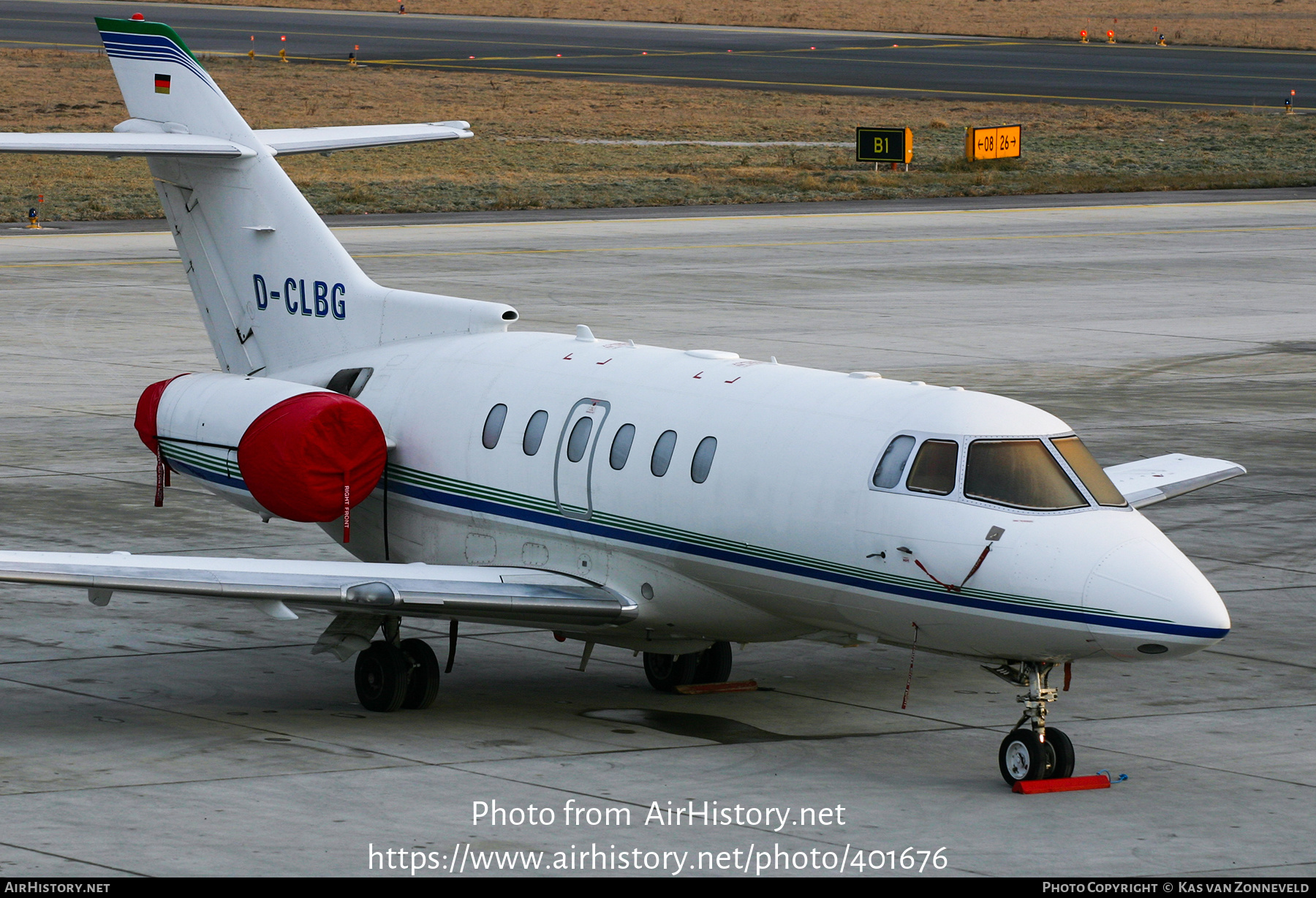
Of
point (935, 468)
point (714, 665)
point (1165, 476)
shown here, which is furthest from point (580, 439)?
point (1165, 476)

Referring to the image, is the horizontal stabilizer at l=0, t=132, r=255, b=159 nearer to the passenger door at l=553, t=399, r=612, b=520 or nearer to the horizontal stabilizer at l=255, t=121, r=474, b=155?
the horizontal stabilizer at l=255, t=121, r=474, b=155

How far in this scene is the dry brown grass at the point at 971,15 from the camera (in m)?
137

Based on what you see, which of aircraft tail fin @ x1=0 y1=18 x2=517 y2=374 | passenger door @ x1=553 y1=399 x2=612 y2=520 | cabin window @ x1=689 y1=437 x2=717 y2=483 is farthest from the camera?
aircraft tail fin @ x1=0 y1=18 x2=517 y2=374

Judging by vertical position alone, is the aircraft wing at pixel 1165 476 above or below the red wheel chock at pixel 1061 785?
above

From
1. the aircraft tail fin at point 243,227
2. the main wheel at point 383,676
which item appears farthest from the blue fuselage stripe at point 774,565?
the aircraft tail fin at point 243,227

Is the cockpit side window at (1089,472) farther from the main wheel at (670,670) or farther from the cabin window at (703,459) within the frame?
the main wheel at (670,670)

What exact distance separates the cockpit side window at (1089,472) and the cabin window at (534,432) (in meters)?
4.45

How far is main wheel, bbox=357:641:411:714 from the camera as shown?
1612 cm

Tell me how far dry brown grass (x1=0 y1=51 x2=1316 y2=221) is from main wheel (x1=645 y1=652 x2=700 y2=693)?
149ft

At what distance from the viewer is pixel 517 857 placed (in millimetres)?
12398

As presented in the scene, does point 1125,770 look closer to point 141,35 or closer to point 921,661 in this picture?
point 921,661

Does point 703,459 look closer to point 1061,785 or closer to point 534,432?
point 534,432

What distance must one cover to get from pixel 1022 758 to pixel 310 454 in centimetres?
662

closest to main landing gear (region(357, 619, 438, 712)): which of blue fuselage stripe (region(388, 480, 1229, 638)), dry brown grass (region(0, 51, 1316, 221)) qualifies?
blue fuselage stripe (region(388, 480, 1229, 638))
